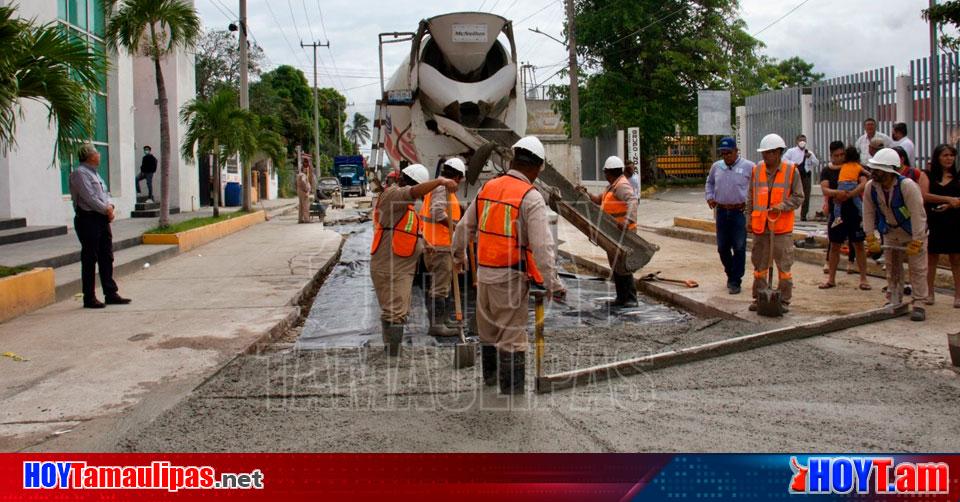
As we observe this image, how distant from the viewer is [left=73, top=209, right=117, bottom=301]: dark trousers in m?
8.62

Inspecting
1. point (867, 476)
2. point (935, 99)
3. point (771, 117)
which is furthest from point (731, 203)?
point (771, 117)

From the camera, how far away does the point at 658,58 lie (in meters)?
31.6

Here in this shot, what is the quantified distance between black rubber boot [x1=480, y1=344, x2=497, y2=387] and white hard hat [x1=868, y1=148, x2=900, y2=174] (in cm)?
443

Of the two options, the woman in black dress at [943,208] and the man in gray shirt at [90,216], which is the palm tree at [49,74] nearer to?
the man in gray shirt at [90,216]

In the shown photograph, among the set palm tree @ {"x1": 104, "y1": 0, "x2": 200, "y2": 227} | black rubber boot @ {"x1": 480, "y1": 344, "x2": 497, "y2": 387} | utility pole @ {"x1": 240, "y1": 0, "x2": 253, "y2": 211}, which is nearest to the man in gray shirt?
black rubber boot @ {"x1": 480, "y1": 344, "x2": 497, "y2": 387}

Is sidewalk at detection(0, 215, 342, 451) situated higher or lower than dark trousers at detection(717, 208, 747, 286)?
lower

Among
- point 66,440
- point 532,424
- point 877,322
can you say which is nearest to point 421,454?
point 532,424

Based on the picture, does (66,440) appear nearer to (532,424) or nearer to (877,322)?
(532,424)

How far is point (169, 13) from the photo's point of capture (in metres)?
15.4

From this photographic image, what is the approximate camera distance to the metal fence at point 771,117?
55.4ft

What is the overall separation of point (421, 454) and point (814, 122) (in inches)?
565

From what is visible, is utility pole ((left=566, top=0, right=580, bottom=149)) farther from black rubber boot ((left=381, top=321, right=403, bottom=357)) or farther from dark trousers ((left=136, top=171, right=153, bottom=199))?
black rubber boot ((left=381, top=321, right=403, bottom=357))

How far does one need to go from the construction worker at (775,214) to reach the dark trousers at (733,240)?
80 centimetres

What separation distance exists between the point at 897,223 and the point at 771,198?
1.14 m
